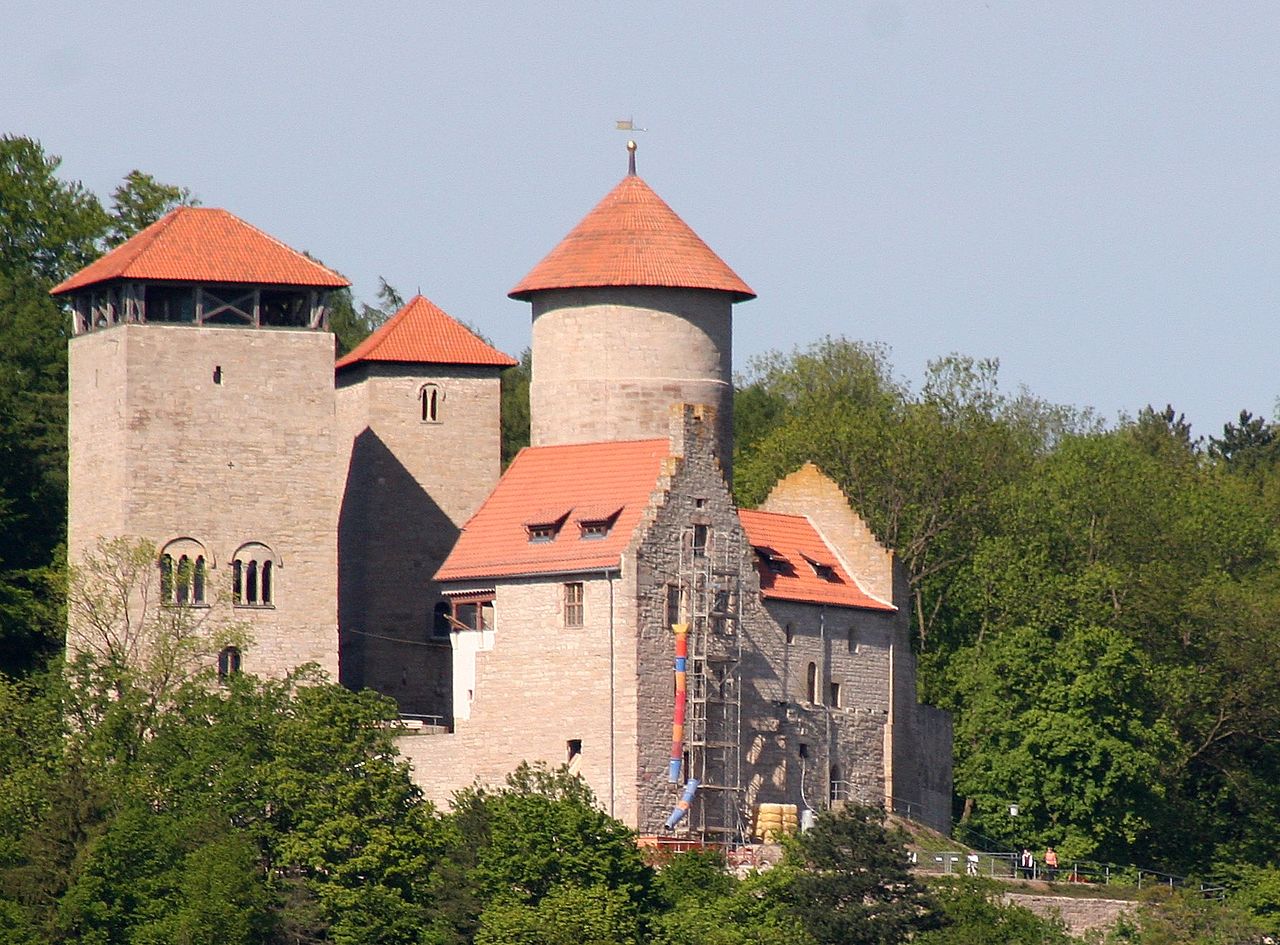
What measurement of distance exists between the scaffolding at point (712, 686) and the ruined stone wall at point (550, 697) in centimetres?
146

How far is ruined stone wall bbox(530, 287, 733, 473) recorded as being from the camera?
7969 cm

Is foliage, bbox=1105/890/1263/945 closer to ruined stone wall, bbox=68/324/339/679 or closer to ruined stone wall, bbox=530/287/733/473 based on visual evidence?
ruined stone wall, bbox=530/287/733/473

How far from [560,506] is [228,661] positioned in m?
7.64

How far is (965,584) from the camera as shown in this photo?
303 ft

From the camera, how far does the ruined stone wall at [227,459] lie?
7531 centimetres

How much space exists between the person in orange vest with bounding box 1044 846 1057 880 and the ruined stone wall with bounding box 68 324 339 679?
15.9 meters

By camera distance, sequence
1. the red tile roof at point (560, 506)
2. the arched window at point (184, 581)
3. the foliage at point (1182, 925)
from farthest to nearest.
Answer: the arched window at point (184, 581), the red tile roof at point (560, 506), the foliage at point (1182, 925)

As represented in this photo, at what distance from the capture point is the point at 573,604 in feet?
241

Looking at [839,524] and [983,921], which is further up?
[839,524]

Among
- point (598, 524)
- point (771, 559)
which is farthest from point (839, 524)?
point (598, 524)

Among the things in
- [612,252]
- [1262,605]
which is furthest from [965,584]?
[612,252]

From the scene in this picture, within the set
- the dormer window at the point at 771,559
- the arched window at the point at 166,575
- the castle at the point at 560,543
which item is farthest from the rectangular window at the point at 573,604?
the arched window at the point at 166,575

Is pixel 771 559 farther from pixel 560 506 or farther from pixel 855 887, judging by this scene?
pixel 855 887

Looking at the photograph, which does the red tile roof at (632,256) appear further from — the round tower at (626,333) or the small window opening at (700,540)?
the small window opening at (700,540)
